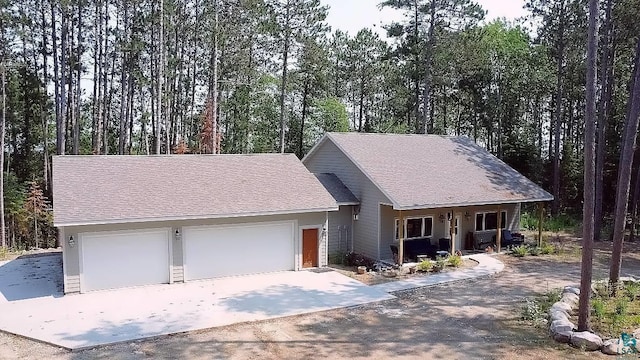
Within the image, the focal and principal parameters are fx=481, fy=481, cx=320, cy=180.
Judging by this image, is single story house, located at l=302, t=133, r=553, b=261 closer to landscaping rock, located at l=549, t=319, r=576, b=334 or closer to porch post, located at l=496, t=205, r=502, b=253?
porch post, located at l=496, t=205, r=502, b=253

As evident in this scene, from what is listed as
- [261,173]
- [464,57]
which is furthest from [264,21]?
[261,173]

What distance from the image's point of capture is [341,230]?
16.5 metres

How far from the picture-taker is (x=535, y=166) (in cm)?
2775

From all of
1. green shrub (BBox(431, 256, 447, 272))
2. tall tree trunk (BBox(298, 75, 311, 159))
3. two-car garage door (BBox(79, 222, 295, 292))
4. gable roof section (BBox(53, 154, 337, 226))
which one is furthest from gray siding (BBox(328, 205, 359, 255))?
tall tree trunk (BBox(298, 75, 311, 159))

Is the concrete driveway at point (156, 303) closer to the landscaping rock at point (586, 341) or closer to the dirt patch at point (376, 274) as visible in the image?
the dirt patch at point (376, 274)

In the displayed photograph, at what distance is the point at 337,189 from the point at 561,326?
348 inches

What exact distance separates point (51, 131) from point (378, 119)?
23579 mm

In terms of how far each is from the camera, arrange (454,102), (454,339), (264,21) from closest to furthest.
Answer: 1. (454,339)
2. (264,21)
3. (454,102)

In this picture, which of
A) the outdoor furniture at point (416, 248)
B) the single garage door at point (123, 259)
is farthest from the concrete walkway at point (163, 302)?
the outdoor furniture at point (416, 248)

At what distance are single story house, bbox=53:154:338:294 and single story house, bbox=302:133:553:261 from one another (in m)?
1.74

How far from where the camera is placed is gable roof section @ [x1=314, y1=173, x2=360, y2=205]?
15.9 meters

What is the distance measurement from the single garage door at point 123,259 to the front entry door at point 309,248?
4.04 meters

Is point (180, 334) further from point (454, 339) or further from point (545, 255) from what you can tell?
point (545, 255)

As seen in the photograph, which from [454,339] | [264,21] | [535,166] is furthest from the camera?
[535,166]
